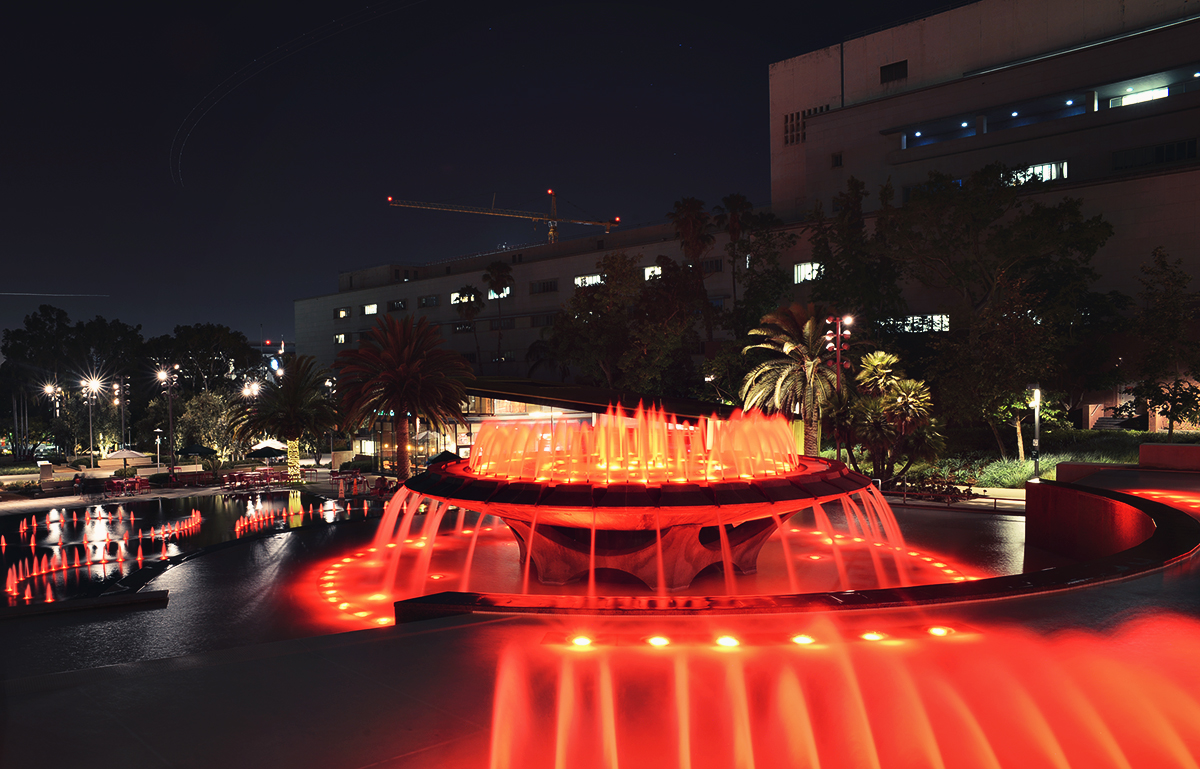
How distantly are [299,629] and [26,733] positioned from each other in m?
7.39

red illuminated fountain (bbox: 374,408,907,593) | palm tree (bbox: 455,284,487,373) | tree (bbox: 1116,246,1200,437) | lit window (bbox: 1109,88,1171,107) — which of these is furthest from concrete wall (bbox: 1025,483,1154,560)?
palm tree (bbox: 455,284,487,373)

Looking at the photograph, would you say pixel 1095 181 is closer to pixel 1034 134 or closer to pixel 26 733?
pixel 1034 134

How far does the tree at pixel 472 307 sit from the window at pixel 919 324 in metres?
47.9

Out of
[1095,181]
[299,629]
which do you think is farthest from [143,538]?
[1095,181]

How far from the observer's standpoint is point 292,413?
41.8 metres

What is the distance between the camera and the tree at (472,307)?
83750 mm

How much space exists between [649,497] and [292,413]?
33.6m

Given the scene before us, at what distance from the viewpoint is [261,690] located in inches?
275

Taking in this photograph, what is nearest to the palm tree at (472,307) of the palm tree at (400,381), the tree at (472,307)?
the tree at (472,307)

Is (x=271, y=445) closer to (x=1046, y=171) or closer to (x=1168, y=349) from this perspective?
(x=1168, y=349)

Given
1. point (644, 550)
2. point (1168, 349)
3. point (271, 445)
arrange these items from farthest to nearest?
point (271, 445), point (1168, 349), point (644, 550)

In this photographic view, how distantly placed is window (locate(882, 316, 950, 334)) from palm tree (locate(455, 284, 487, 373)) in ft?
157

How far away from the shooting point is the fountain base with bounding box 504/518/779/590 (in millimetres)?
15289

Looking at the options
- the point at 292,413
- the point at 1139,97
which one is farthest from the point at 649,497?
the point at 1139,97
